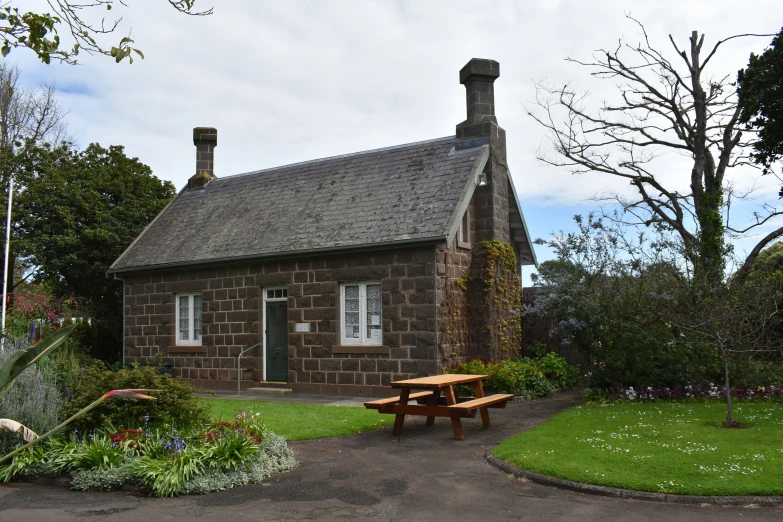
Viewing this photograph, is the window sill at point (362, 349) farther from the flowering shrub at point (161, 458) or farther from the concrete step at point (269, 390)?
the flowering shrub at point (161, 458)

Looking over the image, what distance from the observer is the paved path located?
20.4ft

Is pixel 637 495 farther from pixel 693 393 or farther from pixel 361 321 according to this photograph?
pixel 361 321

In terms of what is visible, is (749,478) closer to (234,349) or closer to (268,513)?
(268,513)

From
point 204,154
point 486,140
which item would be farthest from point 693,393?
point 204,154

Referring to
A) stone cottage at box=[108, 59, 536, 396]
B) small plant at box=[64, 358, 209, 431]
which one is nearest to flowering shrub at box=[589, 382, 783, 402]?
stone cottage at box=[108, 59, 536, 396]

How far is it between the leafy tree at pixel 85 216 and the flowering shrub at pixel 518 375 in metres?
14.1

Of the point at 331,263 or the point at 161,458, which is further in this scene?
the point at 331,263

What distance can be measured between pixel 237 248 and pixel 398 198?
4554 mm

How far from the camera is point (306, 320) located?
16.2 m

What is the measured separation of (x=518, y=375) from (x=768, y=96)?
7.10 m

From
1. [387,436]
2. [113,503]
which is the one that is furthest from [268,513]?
[387,436]

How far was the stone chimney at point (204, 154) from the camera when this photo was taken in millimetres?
23062

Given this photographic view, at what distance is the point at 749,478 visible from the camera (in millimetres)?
6773

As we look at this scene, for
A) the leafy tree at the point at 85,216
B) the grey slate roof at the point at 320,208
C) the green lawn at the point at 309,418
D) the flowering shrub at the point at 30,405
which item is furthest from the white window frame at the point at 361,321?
the leafy tree at the point at 85,216
